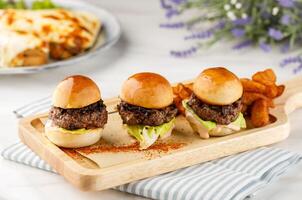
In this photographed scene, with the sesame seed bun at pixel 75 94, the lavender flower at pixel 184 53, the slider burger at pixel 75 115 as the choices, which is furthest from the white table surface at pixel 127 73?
the sesame seed bun at pixel 75 94

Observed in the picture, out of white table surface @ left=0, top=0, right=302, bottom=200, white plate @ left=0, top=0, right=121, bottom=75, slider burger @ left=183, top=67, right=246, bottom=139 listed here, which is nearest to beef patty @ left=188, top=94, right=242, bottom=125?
slider burger @ left=183, top=67, right=246, bottom=139

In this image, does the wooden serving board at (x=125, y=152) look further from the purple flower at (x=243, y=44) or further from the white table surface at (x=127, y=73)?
the purple flower at (x=243, y=44)

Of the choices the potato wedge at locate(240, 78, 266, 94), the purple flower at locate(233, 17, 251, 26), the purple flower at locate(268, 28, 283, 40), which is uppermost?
the potato wedge at locate(240, 78, 266, 94)

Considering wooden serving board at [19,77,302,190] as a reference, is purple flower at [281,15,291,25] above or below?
above

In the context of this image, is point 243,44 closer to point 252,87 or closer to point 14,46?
point 252,87

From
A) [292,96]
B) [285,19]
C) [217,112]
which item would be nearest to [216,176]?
[217,112]

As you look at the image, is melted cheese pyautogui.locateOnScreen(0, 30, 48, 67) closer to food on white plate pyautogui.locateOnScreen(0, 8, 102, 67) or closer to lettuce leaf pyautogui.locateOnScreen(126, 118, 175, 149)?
food on white plate pyautogui.locateOnScreen(0, 8, 102, 67)
